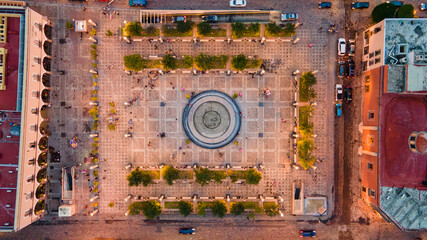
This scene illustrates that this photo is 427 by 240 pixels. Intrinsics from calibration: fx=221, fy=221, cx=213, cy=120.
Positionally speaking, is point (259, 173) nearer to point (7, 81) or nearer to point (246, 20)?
point (246, 20)

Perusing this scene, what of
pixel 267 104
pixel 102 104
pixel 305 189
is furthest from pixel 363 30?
pixel 102 104

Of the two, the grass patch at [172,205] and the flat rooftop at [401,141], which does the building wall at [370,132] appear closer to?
the flat rooftop at [401,141]

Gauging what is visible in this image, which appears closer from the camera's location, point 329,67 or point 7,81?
point 7,81

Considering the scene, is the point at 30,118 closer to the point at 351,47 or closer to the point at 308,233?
the point at 308,233

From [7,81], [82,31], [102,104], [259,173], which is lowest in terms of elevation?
[259,173]

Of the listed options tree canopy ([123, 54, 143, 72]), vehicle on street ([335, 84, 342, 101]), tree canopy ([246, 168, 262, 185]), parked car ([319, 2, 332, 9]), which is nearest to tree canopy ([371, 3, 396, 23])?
parked car ([319, 2, 332, 9])

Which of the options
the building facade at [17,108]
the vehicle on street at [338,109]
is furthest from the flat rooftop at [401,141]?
the building facade at [17,108]

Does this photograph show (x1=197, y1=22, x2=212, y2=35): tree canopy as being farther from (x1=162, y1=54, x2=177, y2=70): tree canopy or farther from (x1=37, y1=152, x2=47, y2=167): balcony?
(x1=37, y1=152, x2=47, y2=167): balcony
